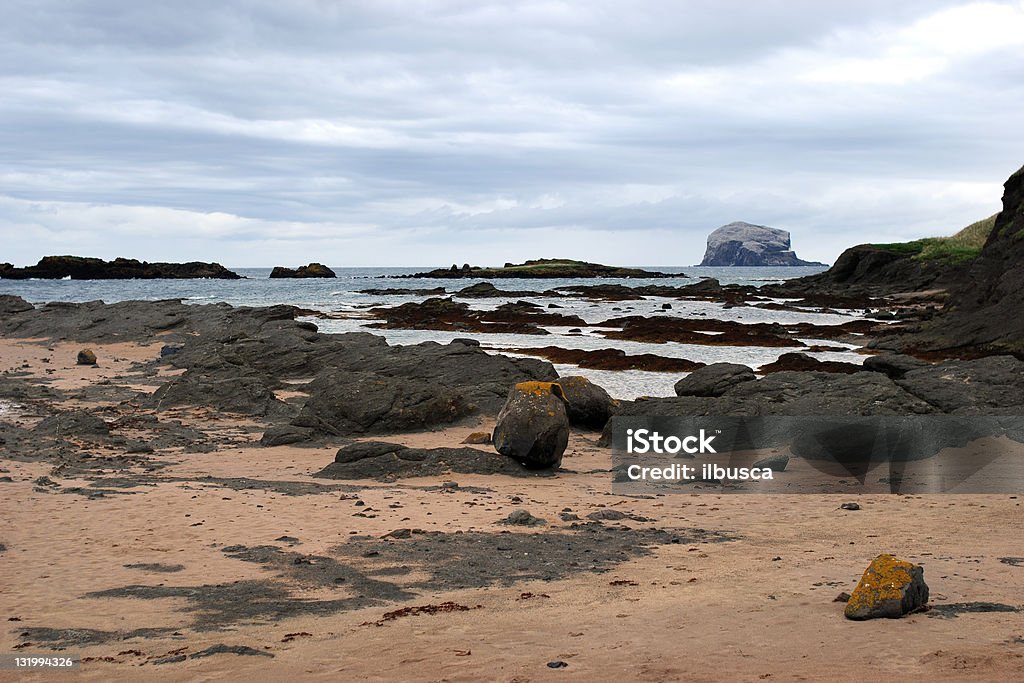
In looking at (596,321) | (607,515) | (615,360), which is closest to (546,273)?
(596,321)

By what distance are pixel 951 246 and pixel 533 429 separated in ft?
288

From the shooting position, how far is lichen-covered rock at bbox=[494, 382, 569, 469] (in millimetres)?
17406

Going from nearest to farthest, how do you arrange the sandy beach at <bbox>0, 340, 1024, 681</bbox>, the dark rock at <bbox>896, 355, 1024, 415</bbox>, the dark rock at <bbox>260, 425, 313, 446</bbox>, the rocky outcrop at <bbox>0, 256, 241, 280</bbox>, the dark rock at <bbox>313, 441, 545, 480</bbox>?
1. the sandy beach at <bbox>0, 340, 1024, 681</bbox>
2. the dark rock at <bbox>313, 441, 545, 480</bbox>
3. the dark rock at <bbox>896, 355, 1024, 415</bbox>
4. the dark rock at <bbox>260, 425, 313, 446</bbox>
5. the rocky outcrop at <bbox>0, 256, 241, 280</bbox>

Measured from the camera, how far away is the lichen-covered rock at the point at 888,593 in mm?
7844

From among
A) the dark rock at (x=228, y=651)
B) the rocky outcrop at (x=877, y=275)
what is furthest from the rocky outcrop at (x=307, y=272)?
the dark rock at (x=228, y=651)

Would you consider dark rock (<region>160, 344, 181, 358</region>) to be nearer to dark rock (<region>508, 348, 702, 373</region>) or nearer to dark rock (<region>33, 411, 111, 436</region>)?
dark rock (<region>508, 348, 702, 373</region>)

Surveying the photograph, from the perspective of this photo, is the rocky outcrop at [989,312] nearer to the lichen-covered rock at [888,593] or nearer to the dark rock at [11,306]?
the lichen-covered rock at [888,593]

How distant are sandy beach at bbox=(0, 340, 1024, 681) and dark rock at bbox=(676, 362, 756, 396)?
8971mm

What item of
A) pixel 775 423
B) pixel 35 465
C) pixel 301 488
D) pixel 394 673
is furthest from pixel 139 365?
pixel 394 673

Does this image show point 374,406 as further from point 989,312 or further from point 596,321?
point 596,321

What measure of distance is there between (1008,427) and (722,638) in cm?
1223

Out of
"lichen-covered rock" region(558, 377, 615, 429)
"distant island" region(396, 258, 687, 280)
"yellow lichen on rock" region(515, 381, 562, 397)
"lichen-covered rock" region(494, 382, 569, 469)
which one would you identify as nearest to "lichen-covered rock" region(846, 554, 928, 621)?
"lichen-covered rock" region(494, 382, 569, 469)

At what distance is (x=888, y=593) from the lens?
7.90 metres

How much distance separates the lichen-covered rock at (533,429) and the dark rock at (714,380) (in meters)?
7.87
